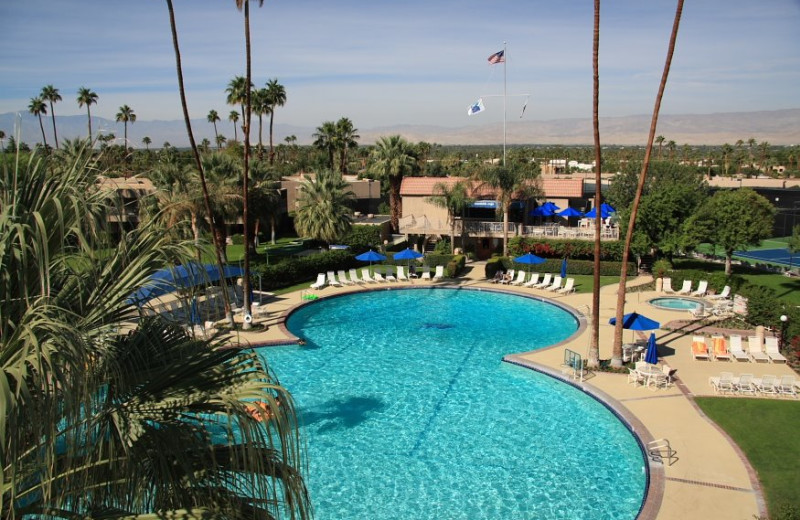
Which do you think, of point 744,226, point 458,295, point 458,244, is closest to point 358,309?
point 458,295

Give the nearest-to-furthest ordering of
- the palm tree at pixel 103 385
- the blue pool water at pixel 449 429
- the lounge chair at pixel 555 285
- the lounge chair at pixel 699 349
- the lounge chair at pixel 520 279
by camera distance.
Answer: the palm tree at pixel 103 385
the blue pool water at pixel 449 429
the lounge chair at pixel 699 349
the lounge chair at pixel 555 285
the lounge chair at pixel 520 279

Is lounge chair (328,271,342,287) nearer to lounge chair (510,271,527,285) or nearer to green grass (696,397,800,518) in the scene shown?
lounge chair (510,271,527,285)

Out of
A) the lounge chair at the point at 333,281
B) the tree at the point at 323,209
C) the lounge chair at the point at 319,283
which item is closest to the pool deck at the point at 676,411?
the lounge chair at the point at 319,283

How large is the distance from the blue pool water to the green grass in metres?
2.43

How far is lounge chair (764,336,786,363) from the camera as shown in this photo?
786 inches

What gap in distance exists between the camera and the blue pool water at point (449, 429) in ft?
42.4

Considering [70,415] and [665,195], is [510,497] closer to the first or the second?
[70,415]

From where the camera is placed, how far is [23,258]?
367cm

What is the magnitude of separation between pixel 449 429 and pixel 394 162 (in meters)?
30.4

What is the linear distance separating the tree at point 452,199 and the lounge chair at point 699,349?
64.6 feet

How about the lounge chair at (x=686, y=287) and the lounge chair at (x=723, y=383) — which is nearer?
the lounge chair at (x=723, y=383)

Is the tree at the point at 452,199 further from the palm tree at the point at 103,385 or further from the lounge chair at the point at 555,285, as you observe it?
the palm tree at the point at 103,385

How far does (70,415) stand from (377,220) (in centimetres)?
4724

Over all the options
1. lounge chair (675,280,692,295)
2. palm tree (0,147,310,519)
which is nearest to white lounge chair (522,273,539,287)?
lounge chair (675,280,692,295)
